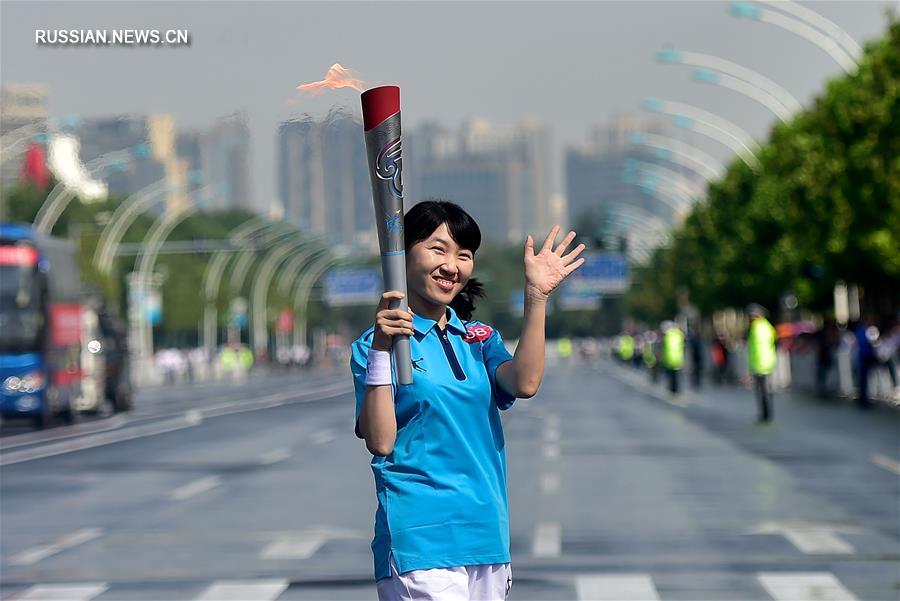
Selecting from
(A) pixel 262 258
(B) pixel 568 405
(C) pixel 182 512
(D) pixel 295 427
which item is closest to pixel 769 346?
(D) pixel 295 427

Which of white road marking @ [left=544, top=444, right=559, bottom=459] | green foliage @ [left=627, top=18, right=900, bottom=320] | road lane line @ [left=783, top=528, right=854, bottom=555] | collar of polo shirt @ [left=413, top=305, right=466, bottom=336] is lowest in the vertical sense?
Answer: road lane line @ [left=783, top=528, right=854, bottom=555]

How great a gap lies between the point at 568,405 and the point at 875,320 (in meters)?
7.19

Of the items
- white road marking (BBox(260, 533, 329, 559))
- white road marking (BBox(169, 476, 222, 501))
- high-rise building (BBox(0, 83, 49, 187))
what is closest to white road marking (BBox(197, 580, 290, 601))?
white road marking (BBox(260, 533, 329, 559))

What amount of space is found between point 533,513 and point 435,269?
39.3ft

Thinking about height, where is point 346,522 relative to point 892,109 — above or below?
below

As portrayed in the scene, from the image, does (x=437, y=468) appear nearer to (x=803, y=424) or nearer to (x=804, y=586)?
(x=804, y=586)

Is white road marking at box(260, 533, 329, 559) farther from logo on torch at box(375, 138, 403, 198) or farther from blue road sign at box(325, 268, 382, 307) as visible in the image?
blue road sign at box(325, 268, 382, 307)

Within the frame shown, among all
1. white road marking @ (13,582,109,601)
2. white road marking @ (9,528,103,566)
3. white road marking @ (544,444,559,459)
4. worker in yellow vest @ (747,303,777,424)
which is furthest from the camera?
worker in yellow vest @ (747,303,777,424)

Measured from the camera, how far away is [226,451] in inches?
1153

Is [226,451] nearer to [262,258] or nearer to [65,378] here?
[65,378]

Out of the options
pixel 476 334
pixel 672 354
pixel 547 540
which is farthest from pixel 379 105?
pixel 672 354

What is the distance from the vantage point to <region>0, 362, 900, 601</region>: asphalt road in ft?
42.9

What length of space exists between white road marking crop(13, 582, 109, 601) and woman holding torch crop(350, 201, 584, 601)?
7.00 meters

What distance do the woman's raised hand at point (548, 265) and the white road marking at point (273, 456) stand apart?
2023 centimetres
